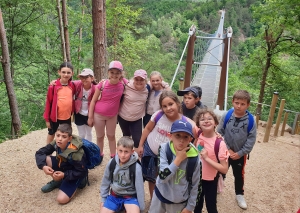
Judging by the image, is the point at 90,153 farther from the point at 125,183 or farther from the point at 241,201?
the point at 241,201

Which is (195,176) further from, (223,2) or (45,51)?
(223,2)

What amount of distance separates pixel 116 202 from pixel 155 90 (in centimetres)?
111

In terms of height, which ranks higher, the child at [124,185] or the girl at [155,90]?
the girl at [155,90]

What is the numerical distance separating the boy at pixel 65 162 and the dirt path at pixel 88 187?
136 millimetres

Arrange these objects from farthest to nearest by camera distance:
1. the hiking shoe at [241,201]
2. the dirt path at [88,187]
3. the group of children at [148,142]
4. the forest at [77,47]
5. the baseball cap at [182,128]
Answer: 1. the forest at [77,47]
2. the hiking shoe at [241,201]
3. the dirt path at [88,187]
4. the group of children at [148,142]
5. the baseball cap at [182,128]

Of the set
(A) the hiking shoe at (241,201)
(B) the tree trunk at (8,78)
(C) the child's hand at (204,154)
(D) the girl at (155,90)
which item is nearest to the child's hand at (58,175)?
(D) the girl at (155,90)

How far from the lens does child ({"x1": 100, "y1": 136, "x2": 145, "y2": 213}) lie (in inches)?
75.2

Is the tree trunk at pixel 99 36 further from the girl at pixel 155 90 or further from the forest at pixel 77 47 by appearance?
the girl at pixel 155 90

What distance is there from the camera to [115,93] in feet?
8.23

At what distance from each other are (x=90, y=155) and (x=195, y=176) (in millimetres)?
1269

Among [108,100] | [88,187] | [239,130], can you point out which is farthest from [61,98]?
[239,130]

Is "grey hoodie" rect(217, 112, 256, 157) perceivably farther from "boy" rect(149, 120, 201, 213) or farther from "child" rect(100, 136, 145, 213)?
"child" rect(100, 136, 145, 213)

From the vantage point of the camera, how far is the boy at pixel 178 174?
4.92 ft

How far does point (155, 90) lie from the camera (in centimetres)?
247
